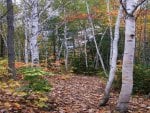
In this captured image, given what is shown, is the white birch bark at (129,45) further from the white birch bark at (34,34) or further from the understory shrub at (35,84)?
the white birch bark at (34,34)

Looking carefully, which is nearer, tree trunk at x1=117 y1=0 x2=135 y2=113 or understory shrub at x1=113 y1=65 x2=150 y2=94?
tree trunk at x1=117 y1=0 x2=135 y2=113

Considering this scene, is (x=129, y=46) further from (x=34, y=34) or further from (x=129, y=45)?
(x=34, y=34)

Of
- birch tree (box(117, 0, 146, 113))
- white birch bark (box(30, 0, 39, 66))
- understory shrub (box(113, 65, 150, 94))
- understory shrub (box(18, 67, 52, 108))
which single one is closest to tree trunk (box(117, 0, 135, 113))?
birch tree (box(117, 0, 146, 113))

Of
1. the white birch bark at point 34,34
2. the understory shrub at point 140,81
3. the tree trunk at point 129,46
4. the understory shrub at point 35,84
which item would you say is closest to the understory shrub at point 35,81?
the understory shrub at point 35,84

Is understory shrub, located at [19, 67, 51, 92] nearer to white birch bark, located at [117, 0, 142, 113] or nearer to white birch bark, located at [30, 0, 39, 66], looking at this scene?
white birch bark, located at [117, 0, 142, 113]

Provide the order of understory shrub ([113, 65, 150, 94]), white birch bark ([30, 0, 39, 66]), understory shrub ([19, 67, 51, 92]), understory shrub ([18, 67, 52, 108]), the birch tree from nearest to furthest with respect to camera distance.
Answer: the birch tree
understory shrub ([18, 67, 52, 108])
understory shrub ([19, 67, 51, 92])
white birch bark ([30, 0, 39, 66])
understory shrub ([113, 65, 150, 94])

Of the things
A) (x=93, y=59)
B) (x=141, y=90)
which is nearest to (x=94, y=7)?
(x=93, y=59)

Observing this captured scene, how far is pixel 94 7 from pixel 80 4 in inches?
Answer: 104

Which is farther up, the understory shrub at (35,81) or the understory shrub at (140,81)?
the understory shrub at (35,81)

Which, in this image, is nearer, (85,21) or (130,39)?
(130,39)

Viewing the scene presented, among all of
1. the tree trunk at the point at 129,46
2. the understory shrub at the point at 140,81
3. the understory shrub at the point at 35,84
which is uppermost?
the tree trunk at the point at 129,46

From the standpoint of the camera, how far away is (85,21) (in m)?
34.7

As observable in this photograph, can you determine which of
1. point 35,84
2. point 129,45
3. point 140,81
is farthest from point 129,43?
point 140,81

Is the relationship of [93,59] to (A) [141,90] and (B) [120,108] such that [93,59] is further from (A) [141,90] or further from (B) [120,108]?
(B) [120,108]
